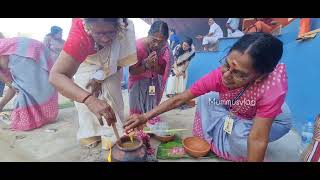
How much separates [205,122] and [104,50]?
879 mm

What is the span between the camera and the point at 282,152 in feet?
6.04

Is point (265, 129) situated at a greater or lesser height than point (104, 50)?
lesser

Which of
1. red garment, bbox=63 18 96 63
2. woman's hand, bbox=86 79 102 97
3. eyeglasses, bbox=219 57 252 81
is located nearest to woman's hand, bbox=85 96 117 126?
red garment, bbox=63 18 96 63

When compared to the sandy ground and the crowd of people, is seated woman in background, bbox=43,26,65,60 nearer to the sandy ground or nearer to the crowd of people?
the crowd of people

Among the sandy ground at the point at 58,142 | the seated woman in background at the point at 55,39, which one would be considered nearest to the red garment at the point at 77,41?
the seated woman in background at the point at 55,39

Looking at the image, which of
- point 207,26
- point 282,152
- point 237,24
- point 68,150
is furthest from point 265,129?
point 68,150

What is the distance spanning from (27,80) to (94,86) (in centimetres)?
82

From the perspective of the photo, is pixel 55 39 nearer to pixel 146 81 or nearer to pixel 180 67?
pixel 146 81

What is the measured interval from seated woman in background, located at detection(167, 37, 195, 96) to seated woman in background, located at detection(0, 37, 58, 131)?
1.11 m

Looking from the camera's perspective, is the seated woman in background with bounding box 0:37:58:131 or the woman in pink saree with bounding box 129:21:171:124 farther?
the seated woman in background with bounding box 0:37:58:131

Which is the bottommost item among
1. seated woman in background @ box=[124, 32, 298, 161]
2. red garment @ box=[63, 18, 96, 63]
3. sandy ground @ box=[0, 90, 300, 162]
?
sandy ground @ box=[0, 90, 300, 162]

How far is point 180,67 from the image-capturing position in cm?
257

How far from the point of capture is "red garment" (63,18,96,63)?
62.2 inches

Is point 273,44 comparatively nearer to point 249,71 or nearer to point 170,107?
point 249,71
